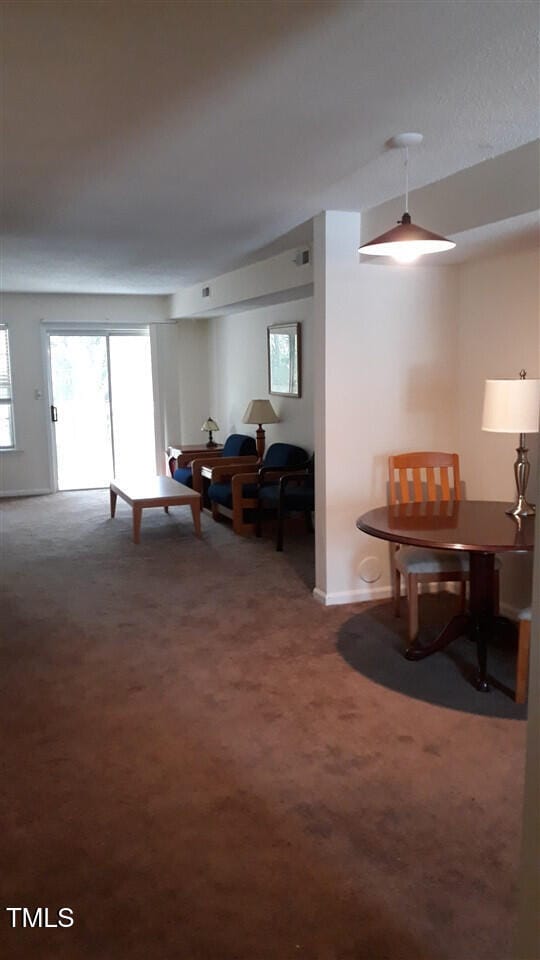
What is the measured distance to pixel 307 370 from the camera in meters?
6.29

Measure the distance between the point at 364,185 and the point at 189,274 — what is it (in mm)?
3378

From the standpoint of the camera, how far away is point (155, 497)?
597 cm

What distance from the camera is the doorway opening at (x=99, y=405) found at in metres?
8.48

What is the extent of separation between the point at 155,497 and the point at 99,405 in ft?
10.1

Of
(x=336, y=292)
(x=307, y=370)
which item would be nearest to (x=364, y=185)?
(x=336, y=292)

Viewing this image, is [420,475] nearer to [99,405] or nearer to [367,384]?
[367,384]

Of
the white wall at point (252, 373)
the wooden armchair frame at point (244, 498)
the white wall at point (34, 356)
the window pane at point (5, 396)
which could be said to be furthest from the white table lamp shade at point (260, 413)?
the window pane at point (5, 396)

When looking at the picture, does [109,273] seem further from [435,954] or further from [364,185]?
[435,954]

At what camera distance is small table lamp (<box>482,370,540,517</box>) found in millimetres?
3277

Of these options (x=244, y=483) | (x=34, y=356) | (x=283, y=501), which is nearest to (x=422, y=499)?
(x=283, y=501)

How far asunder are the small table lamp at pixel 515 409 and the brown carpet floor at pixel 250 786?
993 millimetres

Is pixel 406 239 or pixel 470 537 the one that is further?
pixel 470 537

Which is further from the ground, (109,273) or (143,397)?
(109,273)

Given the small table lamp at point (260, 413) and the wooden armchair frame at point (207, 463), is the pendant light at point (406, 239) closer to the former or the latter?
the small table lamp at point (260, 413)
